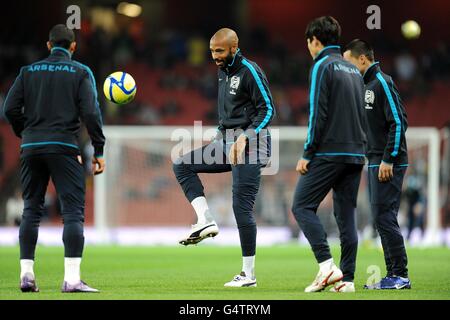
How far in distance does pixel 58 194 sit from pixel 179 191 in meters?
13.2

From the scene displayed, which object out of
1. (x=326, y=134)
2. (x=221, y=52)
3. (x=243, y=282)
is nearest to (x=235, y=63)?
(x=221, y=52)

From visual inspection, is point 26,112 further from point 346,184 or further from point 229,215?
point 229,215

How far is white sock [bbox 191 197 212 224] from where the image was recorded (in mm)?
8680

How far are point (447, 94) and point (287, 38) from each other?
611 cm

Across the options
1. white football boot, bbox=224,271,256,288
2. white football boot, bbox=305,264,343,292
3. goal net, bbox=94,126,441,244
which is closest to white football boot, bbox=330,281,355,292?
white football boot, bbox=305,264,343,292

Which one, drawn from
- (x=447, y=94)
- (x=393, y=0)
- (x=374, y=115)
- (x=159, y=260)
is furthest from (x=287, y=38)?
(x=374, y=115)

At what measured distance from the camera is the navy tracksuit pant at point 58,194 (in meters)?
7.83

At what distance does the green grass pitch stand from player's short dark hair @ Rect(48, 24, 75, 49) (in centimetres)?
215

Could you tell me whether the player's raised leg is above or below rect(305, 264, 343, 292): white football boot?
above

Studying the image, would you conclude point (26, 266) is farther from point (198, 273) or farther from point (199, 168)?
point (198, 273)

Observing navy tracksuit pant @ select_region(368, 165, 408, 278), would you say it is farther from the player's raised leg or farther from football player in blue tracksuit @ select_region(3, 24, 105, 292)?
football player in blue tracksuit @ select_region(3, 24, 105, 292)

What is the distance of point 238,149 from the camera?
27.4 ft

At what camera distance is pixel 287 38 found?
1265 inches

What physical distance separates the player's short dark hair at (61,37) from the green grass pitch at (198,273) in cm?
215
